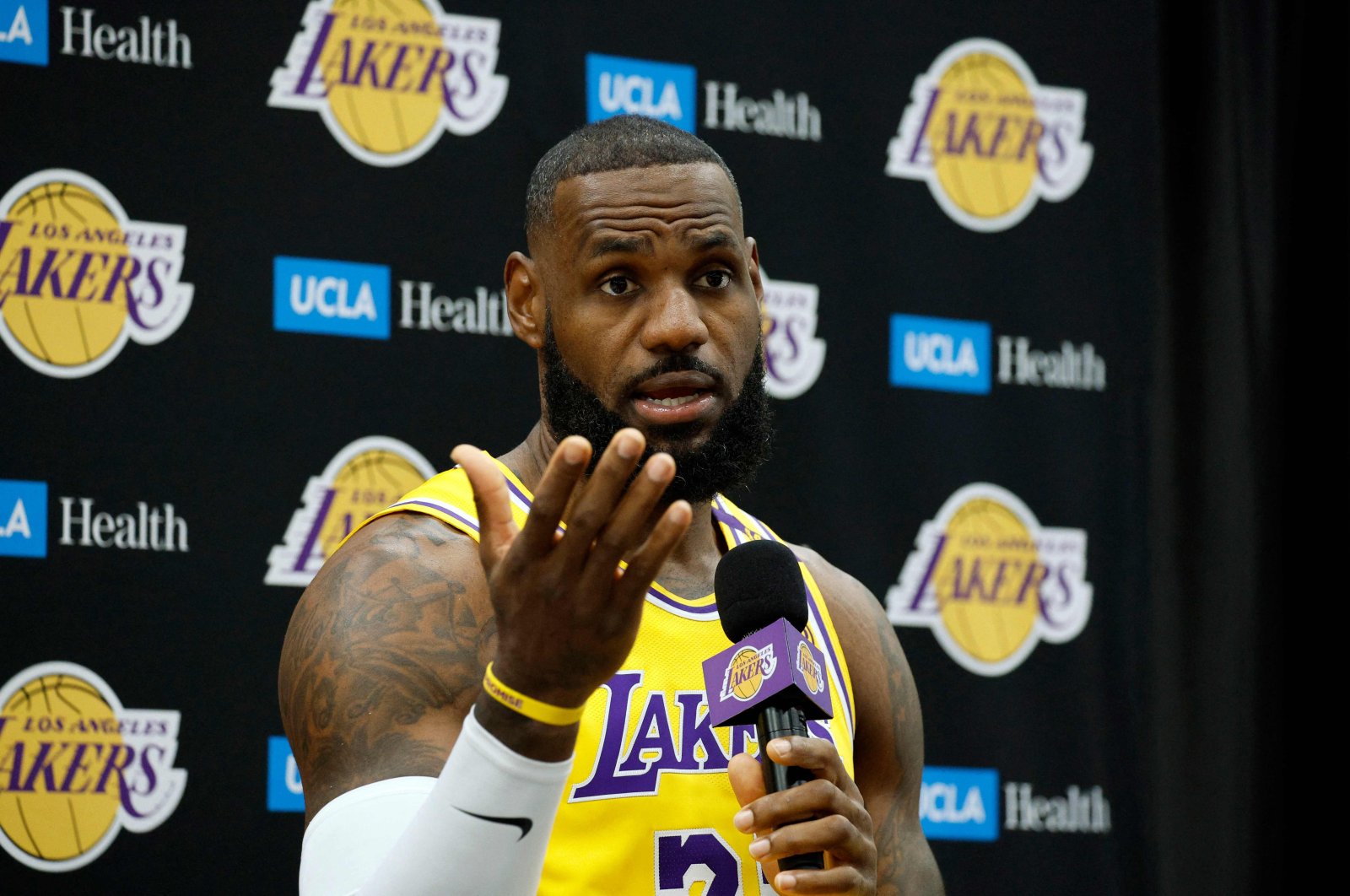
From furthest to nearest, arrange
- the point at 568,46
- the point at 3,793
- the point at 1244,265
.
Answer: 1. the point at 1244,265
2. the point at 568,46
3. the point at 3,793

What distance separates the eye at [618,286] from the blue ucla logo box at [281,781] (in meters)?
1.06

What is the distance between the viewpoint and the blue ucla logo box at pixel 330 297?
251 centimetres

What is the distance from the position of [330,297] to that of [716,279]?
3.00 feet

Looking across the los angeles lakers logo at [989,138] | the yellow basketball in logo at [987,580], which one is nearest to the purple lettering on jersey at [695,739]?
the yellow basketball in logo at [987,580]

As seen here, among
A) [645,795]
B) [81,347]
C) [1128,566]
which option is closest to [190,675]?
[81,347]

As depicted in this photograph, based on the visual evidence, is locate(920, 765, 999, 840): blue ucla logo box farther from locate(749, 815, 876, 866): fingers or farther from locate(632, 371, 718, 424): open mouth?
locate(749, 815, 876, 866): fingers

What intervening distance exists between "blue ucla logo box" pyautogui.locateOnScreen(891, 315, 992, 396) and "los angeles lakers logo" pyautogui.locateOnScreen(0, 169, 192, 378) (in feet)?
4.35

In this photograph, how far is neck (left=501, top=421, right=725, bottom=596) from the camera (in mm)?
1897

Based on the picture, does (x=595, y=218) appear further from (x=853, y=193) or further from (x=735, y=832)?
(x=853, y=193)

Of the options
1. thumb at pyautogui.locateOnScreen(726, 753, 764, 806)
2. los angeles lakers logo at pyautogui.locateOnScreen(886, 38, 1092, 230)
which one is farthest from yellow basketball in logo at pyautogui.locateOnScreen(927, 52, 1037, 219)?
thumb at pyautogui.locateOnScreen(726, 753, 764, 806)

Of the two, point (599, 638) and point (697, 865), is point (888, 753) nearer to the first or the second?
point (697, 865)

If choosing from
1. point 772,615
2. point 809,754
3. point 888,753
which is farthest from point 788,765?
point 888,753

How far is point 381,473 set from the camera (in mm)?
2537

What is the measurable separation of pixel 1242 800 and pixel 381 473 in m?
1.86
